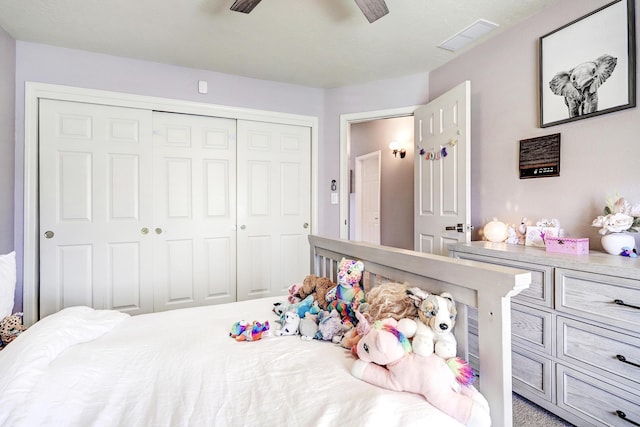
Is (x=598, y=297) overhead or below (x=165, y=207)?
below

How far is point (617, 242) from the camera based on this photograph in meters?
1.61

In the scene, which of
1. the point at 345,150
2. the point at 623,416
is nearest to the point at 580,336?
the point at 623,416

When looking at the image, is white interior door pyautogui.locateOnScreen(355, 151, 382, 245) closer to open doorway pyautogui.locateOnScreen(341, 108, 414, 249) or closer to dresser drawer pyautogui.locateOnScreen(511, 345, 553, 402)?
open doorway pyautogui.locateOnScreen(341, 108, 414, 249)

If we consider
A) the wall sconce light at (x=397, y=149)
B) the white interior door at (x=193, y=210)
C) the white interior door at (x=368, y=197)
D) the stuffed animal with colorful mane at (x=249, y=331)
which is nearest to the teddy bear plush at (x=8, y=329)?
the stuffed animal with colorful mane at (x=249, y=331)

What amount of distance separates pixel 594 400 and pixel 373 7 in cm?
217

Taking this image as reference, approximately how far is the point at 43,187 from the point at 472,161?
11.5 feet

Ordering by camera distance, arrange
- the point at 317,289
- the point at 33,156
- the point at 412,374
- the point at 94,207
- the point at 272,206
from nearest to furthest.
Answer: the point at 412,374 < the point at 317,289 < the point at 33,156 < the point at 94,207 < the point at 272,206

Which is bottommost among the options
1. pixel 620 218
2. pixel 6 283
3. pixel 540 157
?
pixel 6 283

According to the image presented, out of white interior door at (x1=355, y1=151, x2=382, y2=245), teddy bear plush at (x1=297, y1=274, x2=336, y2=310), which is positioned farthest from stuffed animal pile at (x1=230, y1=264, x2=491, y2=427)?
white interior door at (x1=355, y1=151, x2=382, y2=245)

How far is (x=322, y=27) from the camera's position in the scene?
2.25 meters

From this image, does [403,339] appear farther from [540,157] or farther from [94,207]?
[94,207]

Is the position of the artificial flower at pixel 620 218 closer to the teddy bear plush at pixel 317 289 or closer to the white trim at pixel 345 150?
the teddy bear plush at pixel 317 289

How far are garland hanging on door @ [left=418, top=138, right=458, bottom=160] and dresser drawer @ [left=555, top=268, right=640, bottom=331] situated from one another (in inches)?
49.8

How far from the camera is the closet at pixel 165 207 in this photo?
8.39 feet
